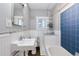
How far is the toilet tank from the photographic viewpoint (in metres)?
1.67

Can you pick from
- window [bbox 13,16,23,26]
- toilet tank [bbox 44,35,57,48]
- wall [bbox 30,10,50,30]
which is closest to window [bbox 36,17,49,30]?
wall [bbox 30,10,50,30]

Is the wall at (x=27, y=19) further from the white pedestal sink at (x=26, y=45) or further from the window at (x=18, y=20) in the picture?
the white pedestal sink at (x=26, y=45)

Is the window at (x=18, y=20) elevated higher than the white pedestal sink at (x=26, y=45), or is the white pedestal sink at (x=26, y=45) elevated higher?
the window at (x=18, y=20)

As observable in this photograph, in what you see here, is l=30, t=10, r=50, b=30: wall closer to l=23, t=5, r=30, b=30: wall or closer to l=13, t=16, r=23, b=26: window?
l=23, t=5, r=30, b=30: wall

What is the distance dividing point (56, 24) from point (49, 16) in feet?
0.55

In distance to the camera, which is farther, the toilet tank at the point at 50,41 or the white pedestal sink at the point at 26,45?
the toilet tank at the point at 50,41

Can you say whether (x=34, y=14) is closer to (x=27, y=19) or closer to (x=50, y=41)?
(x=27, y=19)

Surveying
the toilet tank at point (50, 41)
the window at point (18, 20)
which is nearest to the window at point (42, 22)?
the toilet tank at point (50, 41)

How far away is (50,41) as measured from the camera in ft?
5.55

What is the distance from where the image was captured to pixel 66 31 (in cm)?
158

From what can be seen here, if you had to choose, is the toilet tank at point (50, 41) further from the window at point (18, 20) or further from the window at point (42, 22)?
the window at point (18, 20)

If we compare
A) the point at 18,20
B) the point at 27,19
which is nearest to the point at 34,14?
the point at 27,19

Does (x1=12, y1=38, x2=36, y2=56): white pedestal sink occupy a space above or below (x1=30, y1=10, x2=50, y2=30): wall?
below

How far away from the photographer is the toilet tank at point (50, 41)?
5.49 feet
